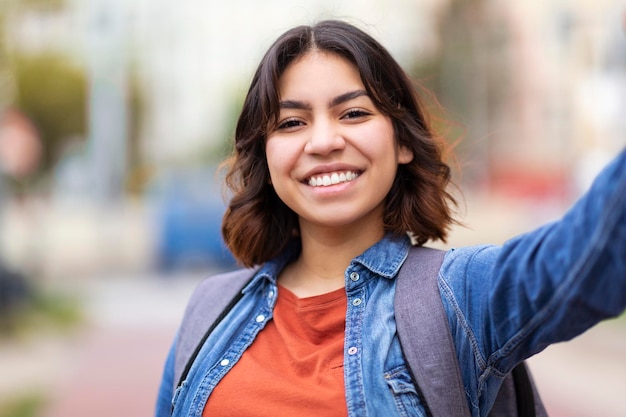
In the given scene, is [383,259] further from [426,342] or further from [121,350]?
[121,350]

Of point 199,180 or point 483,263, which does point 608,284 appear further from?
point 199,180

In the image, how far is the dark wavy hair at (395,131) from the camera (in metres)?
2.05

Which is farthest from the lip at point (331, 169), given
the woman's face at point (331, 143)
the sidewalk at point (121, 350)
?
the sidewalk at point (121, 350)

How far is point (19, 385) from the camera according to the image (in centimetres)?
696

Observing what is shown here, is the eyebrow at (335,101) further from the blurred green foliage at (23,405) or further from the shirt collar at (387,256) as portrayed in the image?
the blurred green foliage at (23,405)

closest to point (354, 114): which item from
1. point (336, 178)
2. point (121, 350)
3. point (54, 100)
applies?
point (336, 178)

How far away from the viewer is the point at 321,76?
6.62ft

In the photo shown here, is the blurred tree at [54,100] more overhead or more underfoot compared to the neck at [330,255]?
more overhead

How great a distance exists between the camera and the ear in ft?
7.00

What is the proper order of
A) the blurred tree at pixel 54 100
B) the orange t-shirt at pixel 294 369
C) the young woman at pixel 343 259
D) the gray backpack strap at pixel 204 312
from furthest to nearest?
1. the blurred tree at pixel 54 100
2. the gray backpack strap at pixel 204 312
3. the orange t-shirt at pixel 294 369
4. the young woman at pixel 343 259

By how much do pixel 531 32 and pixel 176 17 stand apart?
16271 millimetres

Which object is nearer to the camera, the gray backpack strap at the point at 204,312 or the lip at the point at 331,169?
the lip at the point at 331,169

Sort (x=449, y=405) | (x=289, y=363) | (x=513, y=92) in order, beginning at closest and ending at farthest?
(x=449, y=405) < (x=289, y=363) < (x=513, y=92)

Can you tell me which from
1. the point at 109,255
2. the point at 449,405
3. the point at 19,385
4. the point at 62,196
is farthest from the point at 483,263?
the point at 62,196
